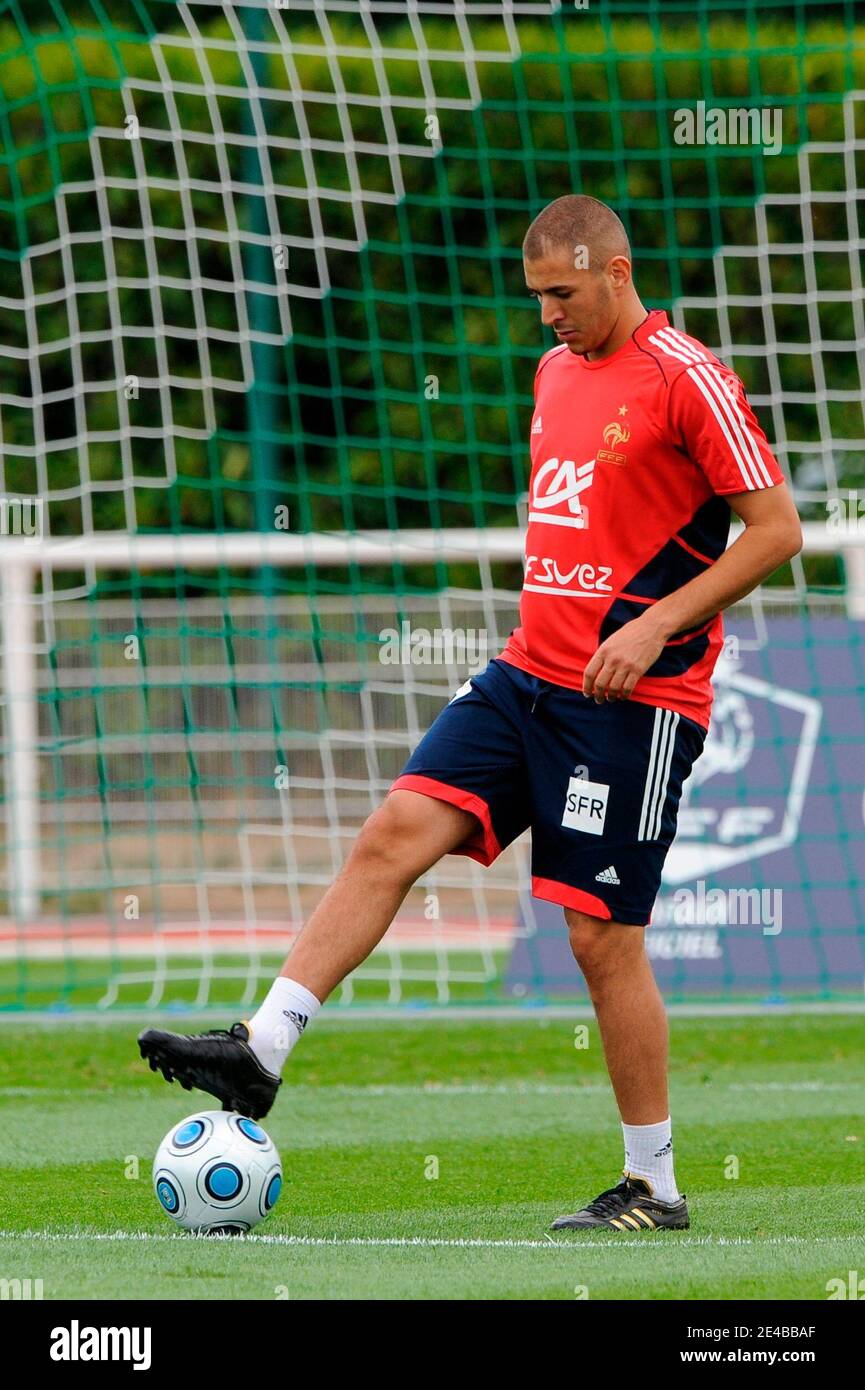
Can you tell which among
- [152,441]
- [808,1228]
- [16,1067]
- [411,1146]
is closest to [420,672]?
[152,441]

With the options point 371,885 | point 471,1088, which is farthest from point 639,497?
point 471,1088

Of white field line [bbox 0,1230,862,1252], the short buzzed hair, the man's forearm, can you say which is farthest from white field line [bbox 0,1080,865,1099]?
the short buzzed hair

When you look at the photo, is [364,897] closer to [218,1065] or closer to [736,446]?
[218,1065]

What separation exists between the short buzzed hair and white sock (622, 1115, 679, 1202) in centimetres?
197

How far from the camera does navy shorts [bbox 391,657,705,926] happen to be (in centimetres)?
484

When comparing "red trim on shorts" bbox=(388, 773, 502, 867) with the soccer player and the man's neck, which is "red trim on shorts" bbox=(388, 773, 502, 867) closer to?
the soccer player

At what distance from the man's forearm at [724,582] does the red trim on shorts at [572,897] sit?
2.00 feet

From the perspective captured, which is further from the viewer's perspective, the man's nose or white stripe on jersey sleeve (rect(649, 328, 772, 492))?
the man's nose

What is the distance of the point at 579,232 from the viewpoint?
15.9ft

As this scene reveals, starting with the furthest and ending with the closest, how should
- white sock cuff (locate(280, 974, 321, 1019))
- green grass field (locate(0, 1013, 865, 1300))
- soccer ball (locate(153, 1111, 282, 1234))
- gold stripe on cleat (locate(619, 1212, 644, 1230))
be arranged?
gold stripe on cleat (locate(619, 1212, 644, 1230)) < white sock cuff (locate(280, 974, 321, 1019)) < soccer ball (locate(153, 1111, 282, 1234)) < green grass field (locate(0, 1013, 865, 1300))

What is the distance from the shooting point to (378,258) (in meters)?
13.1

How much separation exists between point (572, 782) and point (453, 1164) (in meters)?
1.47

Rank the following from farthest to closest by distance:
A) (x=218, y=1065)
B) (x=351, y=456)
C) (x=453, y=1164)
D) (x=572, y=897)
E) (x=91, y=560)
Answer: (x=351, y=456) < (x=91, y=560) < (x=453, y=1164) < (x=572, y=897) < (x=218, y=1065)

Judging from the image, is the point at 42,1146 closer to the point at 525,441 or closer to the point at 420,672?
the point at 420,672
